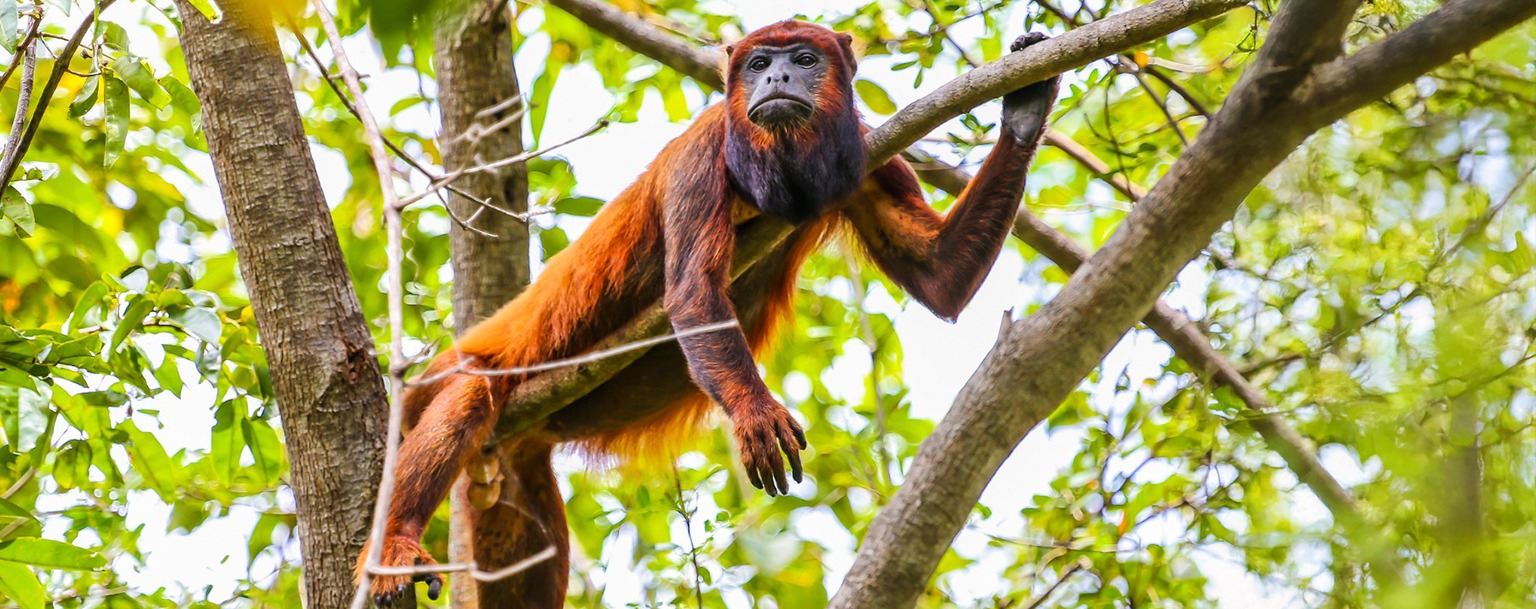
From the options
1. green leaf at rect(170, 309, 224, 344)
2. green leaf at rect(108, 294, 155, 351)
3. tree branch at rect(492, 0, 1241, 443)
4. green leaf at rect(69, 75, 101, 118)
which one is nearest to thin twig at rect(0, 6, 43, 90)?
green leaf at rect(69, 75, 101, 118)

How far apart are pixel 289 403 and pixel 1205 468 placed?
3.66 m

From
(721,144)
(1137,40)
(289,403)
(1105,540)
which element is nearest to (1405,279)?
(1137,40)

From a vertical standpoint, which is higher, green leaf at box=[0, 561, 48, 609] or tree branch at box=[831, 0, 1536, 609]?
tree branch at box=[831, 0, 1536, 609]

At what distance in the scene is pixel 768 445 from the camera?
4.70m

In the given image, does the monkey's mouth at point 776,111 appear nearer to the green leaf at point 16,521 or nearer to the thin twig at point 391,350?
the thin twig at point 391,350

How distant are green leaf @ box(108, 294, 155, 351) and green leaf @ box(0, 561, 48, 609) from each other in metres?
0.83

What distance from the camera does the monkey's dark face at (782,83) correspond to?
5.26 meters

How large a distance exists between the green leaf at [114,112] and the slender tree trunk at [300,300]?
38 centimetres

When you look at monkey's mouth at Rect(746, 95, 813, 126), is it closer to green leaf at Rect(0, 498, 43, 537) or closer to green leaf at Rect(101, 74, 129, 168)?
green leaf at Rect(101, 74, 129, 168)

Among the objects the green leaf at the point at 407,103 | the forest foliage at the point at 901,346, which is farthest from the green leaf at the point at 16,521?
the green leaf at the point at 407,103

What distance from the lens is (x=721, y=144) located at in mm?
5508

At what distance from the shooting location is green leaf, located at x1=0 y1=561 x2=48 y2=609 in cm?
386

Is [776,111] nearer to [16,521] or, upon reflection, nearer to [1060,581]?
[1060,581]

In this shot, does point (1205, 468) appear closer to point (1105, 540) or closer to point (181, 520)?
point (1105, 540)
